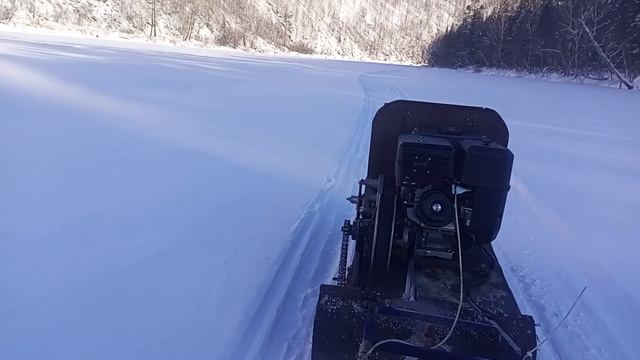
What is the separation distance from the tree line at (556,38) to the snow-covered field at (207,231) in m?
30.1

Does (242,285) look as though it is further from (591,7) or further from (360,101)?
(591,7)

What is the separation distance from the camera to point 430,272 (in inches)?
112

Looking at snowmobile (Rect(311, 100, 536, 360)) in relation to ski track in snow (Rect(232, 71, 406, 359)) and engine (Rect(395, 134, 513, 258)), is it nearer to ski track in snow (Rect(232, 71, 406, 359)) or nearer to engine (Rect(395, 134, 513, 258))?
engine (Rect(395, 134, 513, 258))

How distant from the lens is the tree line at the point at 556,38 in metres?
33.7

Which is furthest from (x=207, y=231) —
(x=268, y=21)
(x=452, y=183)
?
(x=268, y=21)

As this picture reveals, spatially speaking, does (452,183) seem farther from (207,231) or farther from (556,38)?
(556,38)

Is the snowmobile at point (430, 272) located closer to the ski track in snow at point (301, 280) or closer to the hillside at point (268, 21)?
the ski track in snow at point (301, 280)

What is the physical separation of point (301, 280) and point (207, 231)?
3.18ft

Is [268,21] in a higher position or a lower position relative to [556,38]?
higher

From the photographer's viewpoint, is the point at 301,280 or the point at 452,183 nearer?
the point at 452,183

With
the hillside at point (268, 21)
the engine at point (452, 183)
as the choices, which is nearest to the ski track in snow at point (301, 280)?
the engine at point (452, 183)

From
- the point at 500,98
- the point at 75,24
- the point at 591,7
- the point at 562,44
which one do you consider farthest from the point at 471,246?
the point at 75,24

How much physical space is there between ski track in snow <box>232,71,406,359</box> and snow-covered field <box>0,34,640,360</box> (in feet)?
0.04

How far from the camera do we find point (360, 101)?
13148 millimetres
